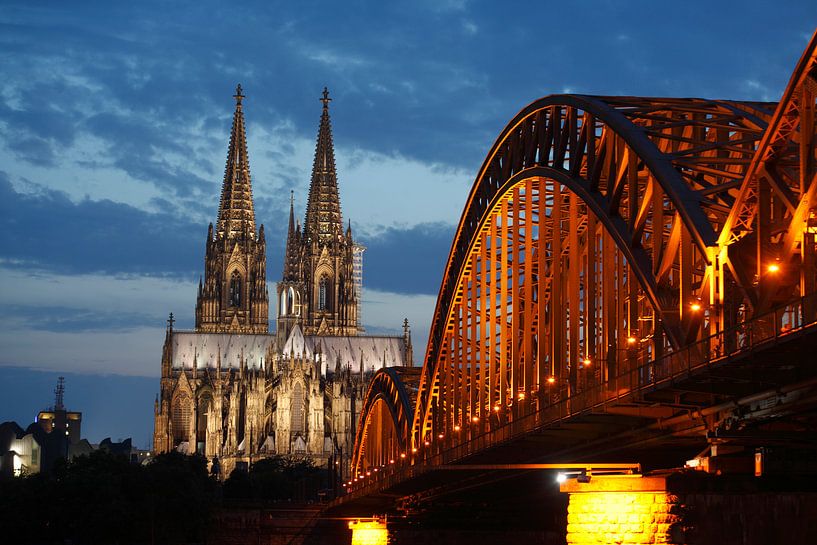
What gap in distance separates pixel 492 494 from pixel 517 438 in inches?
873

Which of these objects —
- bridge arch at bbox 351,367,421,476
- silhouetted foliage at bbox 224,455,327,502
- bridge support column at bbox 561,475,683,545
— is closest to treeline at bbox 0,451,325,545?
bridge arch at bbox 351,367,421,476

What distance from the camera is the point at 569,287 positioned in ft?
169

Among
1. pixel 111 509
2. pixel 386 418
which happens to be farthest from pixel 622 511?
pixel 111 509

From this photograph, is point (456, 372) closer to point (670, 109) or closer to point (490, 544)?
point (490, 544)

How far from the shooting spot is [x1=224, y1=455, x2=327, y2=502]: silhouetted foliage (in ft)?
537

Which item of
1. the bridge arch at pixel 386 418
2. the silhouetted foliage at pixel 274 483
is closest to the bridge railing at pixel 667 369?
the bridge arch at pixel 386 418

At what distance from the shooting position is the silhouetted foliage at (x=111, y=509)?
Result: 123 m

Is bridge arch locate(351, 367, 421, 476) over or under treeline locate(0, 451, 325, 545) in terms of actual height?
over

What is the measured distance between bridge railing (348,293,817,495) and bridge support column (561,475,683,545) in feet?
6.44

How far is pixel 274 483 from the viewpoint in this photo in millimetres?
165625

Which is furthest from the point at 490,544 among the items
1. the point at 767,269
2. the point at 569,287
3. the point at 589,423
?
the point at 767,269

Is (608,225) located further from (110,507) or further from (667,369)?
(110,507)

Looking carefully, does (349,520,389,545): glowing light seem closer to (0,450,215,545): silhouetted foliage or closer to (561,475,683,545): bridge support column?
(0,450,215,545): silhouetted foliage

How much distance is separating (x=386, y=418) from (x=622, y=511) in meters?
67.2
